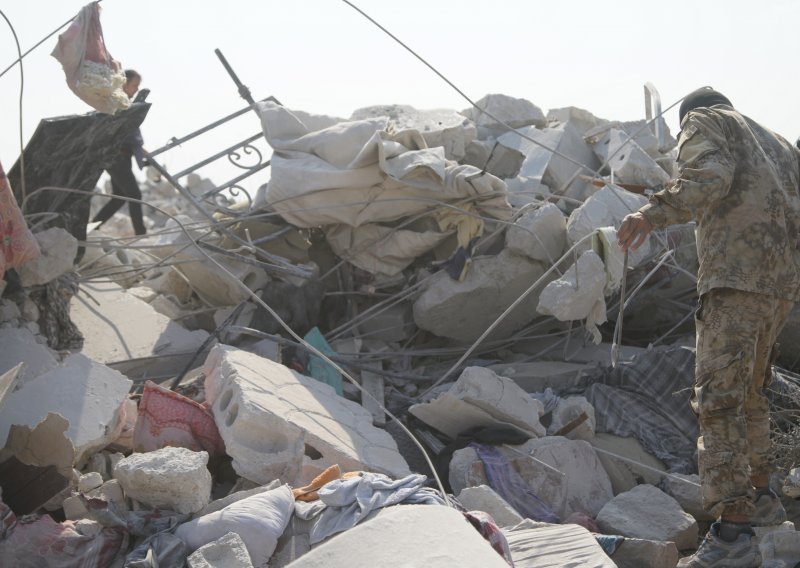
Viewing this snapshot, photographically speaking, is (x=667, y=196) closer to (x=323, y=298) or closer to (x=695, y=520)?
(x=695, y=520)

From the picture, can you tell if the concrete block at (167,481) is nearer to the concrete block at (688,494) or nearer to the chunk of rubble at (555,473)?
the chunk of rubble at (555,473)

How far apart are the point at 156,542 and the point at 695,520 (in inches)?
102

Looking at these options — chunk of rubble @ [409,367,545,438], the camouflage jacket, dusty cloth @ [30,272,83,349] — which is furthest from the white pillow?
dusty cloth @ [30,272,83,349]

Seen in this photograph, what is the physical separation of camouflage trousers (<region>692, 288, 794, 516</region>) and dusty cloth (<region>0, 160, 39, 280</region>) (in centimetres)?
346

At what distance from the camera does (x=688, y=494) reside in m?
4.78

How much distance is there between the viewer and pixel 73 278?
20.7 ft

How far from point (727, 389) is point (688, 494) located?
1.19 m

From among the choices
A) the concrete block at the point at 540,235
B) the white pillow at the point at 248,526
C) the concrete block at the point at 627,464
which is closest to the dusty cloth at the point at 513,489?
the concrete block at the point at 627,464

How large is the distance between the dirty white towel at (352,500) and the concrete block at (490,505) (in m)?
0.46

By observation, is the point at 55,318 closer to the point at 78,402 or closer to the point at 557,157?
the point at 78,402

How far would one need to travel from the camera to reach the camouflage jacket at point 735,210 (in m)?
3.72

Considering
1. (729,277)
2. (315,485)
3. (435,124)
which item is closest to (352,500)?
(315,485)

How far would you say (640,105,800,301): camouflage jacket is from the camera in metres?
3.72

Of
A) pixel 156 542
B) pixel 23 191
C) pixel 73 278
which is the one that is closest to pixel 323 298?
pixel 73 278
